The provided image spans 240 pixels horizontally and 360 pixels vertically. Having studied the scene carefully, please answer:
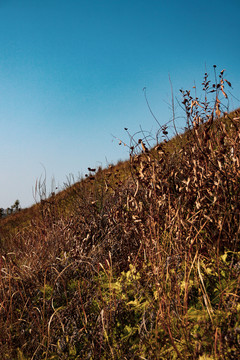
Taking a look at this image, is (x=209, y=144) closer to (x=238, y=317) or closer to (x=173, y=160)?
(x=173, y=160)

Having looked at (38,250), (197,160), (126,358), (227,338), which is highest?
(197,160)

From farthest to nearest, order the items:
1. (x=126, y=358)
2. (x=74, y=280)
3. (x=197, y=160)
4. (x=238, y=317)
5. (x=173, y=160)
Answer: (x=173, y=160), (x=74, y=280), (x=197, y=160), (x=126, y=358), (x=238, y=317)

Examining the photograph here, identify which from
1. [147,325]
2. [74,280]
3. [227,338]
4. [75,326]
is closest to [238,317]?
[227,338]

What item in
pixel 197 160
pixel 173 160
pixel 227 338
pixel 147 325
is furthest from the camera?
pixel 173 160

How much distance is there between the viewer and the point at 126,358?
1979mm

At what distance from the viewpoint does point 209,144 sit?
2.70 metres

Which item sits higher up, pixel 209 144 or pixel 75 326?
pixel 209 144

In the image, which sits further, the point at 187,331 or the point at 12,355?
the point at 12,355

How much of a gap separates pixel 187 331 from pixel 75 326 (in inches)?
37.6

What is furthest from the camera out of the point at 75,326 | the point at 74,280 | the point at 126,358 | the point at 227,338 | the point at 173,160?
the point at 173,160

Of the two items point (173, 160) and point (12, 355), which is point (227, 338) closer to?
point (12, 355)

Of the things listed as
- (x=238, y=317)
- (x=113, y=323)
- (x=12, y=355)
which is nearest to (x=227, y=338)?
(x=238, y=317)

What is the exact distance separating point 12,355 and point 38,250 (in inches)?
65.0

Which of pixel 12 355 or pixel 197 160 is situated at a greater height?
pixel 197 160
